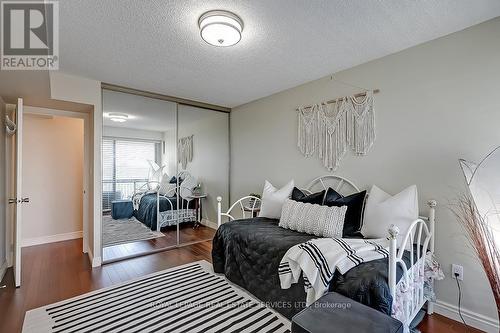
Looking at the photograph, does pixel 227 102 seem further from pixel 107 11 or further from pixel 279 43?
pixel 107 11

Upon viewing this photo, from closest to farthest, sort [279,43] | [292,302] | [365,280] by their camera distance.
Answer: [365,280] < [292,302] < [279,43]

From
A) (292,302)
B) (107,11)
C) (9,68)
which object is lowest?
(292,302)

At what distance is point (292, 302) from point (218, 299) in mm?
750

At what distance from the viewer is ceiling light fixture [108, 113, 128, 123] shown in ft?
11.1

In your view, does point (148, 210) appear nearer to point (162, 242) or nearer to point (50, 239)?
point (162, 242)

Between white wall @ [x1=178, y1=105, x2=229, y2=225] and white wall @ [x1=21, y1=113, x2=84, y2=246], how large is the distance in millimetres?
2065

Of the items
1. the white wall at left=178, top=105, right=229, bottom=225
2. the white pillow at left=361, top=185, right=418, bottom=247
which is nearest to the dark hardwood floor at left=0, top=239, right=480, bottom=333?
the white pillow at left=361, top=185, right=418, bottom=247

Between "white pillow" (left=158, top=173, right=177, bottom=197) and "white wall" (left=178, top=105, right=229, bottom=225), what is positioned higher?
"white wall" (left=178, top=105, right=229, bottom=225)

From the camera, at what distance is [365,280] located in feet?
5.09

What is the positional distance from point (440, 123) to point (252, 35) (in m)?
1.87

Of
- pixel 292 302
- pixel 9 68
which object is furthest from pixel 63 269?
pixel 292 302

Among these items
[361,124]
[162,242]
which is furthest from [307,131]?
[162,242]

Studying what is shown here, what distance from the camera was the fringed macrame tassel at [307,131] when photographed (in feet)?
10.5

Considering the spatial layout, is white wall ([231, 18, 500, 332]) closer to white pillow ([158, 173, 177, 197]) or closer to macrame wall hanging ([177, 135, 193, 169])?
macrame wall hanging ([177, 135, 193, 169])
